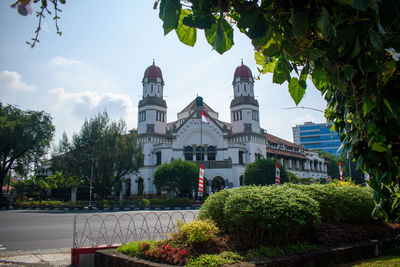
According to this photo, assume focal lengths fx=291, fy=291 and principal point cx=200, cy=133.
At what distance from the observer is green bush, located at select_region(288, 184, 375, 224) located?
7.21 metres

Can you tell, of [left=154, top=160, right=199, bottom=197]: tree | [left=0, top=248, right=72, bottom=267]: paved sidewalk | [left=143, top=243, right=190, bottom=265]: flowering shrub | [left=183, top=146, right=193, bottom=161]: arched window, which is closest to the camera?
[left=143, top=243, right=190, bottom=265]: flowering shrub

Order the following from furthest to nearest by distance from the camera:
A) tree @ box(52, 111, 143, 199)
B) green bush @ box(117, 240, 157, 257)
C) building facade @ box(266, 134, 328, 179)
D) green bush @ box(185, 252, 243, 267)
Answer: building facade @ box(266, 134, 328, 179), tree @ box(52, 111, 143, 199), green bush @ box(117, 240, 157, 257), green bush @ box(185, 252, 243, 267)

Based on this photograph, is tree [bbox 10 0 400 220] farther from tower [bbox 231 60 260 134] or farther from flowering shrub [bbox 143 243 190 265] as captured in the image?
tower [bbox 231 60 260 134]

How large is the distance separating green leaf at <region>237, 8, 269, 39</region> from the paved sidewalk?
6.24 metres

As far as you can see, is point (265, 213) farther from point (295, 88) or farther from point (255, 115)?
point (255, 115)

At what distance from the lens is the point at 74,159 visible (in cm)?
3212

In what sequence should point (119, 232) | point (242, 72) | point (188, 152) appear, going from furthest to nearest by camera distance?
point (242, 72), point (188, 152), point (119, 232)

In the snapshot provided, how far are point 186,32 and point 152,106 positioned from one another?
4138cm

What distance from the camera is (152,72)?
44094 millimetres

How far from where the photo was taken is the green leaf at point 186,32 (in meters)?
1.57

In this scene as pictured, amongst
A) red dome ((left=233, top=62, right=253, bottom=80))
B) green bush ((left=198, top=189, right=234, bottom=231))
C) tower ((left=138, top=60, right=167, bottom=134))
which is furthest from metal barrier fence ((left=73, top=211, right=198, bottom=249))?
red dome ((left=233, top=62, right=253, bottom=80))

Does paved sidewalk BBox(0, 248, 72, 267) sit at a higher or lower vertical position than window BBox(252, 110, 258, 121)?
lower

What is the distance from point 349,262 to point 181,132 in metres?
35.7

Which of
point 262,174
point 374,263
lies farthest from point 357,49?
point 262,174
